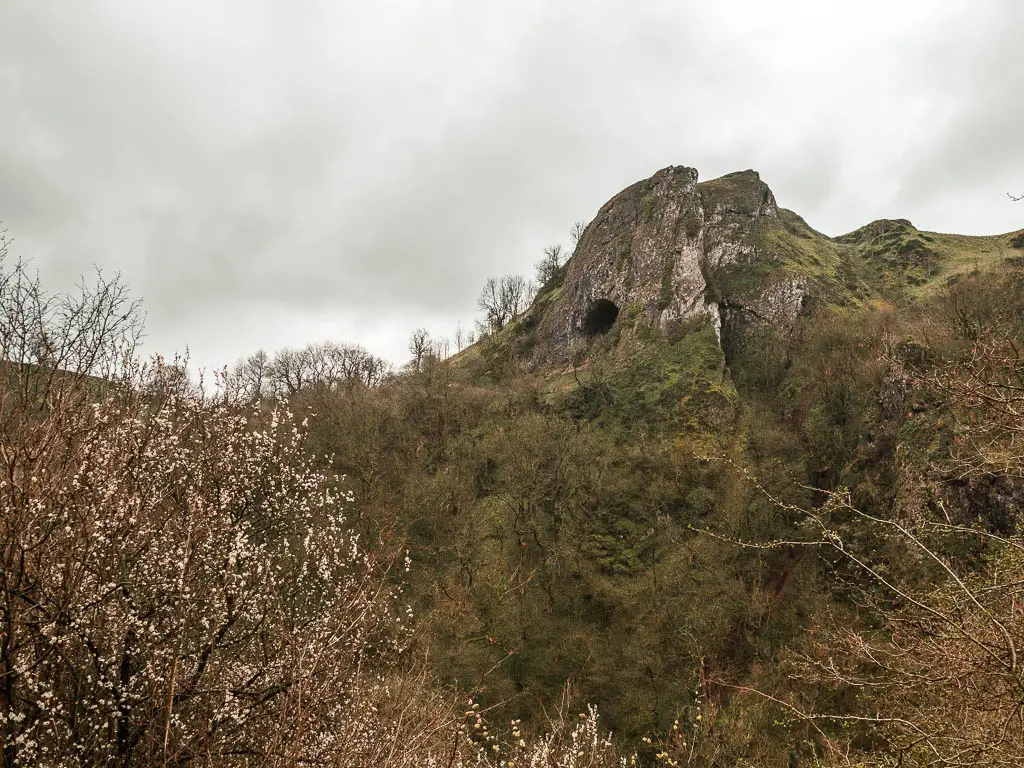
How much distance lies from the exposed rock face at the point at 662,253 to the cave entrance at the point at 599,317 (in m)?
0.11

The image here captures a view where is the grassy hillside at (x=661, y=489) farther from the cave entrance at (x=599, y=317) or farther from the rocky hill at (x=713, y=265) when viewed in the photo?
the cave entrance at (x=599, y=317)

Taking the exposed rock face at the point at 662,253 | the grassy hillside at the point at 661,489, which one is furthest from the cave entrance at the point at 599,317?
the grassy hillside at the point at 661,489

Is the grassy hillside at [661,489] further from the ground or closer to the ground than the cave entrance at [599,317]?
closer to the ground

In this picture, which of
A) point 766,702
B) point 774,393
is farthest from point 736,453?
point 766,702

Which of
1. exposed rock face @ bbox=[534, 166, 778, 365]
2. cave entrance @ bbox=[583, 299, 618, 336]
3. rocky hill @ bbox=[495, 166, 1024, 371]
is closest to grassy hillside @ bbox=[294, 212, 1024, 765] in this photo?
rocky hill @ bbox=[495, 166, 1024, 371]

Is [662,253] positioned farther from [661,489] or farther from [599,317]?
[661,489]

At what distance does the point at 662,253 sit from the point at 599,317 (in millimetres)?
9135

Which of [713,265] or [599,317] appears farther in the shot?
[599,317]

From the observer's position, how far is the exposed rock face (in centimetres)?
4441

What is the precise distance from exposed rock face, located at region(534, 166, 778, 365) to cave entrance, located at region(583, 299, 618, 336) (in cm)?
11

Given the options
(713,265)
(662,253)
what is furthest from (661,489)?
(713,265)

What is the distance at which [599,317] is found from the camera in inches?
2073

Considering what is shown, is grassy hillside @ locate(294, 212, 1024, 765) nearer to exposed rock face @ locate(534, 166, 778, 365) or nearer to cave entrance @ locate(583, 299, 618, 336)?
exposed rock face @ locate(534, 166, 778, 365)

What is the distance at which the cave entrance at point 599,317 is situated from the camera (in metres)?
51.4
